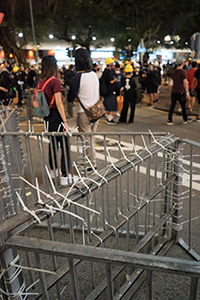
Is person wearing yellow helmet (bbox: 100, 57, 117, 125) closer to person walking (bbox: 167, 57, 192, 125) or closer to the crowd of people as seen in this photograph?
the crowd of people

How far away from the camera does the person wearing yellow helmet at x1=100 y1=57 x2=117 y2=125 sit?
882 centimetres

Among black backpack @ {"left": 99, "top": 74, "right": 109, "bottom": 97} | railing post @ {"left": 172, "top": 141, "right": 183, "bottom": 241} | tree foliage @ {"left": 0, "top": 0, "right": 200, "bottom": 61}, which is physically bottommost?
railing post @ {"left": 172, "top": 141, "right": 183, "bottom": 241}

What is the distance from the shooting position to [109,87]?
906cm

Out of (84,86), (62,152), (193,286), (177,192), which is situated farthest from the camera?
(84,86)

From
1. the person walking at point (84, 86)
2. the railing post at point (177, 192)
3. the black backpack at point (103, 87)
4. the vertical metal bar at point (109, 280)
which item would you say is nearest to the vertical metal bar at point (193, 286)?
the vertical metal bar at point (109, 280)

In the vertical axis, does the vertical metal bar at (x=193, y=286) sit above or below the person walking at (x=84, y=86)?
below

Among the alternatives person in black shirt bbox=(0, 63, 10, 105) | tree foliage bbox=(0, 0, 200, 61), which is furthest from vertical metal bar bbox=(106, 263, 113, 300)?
tree foliage bbox=(0, 0, 200, 61)

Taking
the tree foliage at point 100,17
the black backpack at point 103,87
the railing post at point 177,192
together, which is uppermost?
the tree foliage at point 100,17

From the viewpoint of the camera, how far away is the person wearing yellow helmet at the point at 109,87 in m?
8.82

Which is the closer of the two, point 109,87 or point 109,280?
point 109,280

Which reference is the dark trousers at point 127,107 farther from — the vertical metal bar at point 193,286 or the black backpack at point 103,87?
the vertical metal bar at point 193,286

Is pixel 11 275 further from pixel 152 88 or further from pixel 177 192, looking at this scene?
pixel 152 88

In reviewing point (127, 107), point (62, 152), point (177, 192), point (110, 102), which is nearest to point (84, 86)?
point (62, 152)

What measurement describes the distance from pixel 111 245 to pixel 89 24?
3228 centimetres
